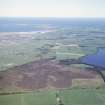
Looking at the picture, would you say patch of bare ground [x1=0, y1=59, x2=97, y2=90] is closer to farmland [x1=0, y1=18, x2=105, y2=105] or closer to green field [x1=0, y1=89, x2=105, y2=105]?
farmland [x1=0, y1=18, x2=105, y2=105]

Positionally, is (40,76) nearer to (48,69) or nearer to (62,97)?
(48,69)

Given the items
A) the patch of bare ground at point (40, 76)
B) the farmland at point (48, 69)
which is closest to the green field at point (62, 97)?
the farmland at point (48, 69)

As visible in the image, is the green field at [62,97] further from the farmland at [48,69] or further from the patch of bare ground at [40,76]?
the patch of bare ground at [40,76]

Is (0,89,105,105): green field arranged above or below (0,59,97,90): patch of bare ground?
below

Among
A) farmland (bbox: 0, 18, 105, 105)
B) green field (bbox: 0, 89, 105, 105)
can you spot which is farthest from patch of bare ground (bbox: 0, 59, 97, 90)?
green field (bbox: 0, 89, 105, 105)
